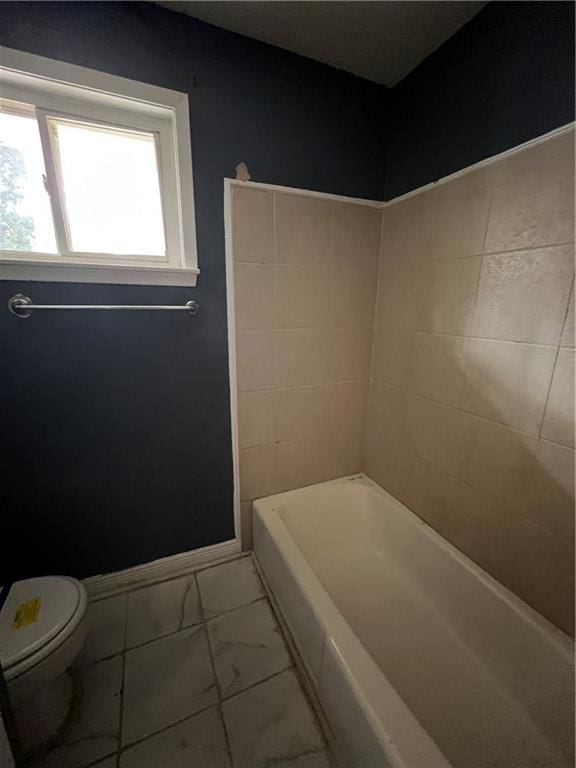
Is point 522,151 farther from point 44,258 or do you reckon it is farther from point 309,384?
point 44,258

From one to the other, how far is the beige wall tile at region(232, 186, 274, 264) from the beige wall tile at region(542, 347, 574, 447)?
1.09 metres

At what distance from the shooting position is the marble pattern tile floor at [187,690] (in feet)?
2.82

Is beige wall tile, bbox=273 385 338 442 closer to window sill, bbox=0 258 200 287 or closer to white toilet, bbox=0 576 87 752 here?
window sill, bbox=0 258 200 287

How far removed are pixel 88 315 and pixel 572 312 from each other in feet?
5.07

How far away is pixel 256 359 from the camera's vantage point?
1362mm

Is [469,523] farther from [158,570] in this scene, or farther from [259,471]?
[158,570]

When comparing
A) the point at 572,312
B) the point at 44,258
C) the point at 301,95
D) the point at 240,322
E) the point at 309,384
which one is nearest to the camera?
the point at 572,312

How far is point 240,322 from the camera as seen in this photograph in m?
1.29

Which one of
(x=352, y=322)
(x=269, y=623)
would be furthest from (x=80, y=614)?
(x=352, y=322)

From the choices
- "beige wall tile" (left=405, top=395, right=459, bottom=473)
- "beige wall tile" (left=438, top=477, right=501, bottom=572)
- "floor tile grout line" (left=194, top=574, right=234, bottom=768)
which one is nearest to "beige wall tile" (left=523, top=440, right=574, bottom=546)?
"beige wall tile" (left=438, top=477, right=501, bottom=572)

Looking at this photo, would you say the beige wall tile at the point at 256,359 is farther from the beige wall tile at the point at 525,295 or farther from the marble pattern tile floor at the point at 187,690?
the marble pattern tile floor at the point at 187,690

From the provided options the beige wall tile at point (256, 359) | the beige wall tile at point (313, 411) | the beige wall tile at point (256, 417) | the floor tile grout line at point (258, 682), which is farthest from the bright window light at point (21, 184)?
the floor tile grout line at point (258, 682)

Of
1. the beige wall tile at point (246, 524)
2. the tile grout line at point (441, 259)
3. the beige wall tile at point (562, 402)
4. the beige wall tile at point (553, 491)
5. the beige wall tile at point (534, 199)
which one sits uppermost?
the beige wall tile at point (534, 199)

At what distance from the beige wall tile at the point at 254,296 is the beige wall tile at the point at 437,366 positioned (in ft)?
2.20
